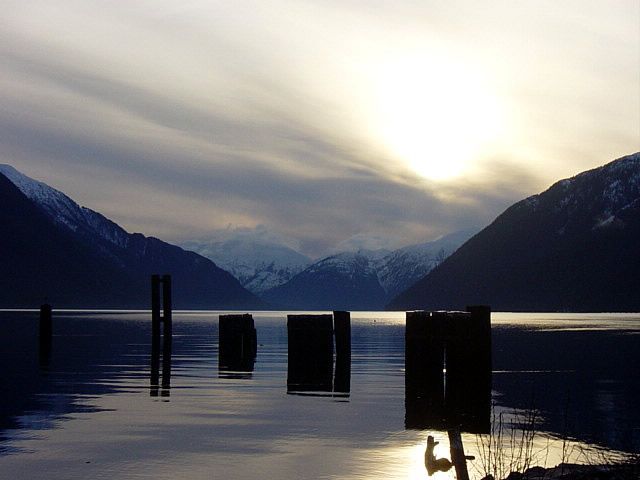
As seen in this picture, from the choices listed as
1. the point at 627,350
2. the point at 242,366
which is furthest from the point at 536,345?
the point at 242,366

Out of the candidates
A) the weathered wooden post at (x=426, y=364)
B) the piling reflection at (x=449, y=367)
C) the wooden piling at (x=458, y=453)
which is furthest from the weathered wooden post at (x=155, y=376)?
the wooden piling at (x=458, y=453)

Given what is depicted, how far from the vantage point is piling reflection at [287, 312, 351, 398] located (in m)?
44.1

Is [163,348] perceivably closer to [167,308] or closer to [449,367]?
[167,308]

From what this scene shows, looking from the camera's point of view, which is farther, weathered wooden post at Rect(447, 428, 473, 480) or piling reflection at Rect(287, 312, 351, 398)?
piling reflection at Rect(287, 312, 351, 398)

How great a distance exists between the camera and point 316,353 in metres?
48.4

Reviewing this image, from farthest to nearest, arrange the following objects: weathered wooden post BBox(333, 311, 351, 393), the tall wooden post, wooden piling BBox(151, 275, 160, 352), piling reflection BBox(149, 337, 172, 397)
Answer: the tall wooden post
wooden piling BBox(151, 275, 160, 352)
weathered wooden post BBox(333, 311, 351, 393)
piling reflection BBox(149, 337, 172, 397)

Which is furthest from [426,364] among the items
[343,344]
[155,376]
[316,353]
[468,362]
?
[343,344]

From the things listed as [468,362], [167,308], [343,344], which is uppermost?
[167,308]

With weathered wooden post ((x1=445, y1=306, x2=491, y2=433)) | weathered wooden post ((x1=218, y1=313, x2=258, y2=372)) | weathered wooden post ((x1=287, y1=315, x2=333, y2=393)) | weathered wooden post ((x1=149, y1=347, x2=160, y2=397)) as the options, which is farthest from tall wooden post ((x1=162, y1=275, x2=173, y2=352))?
weathered wooden post ((x1=445, y1=306, x2=491, y2=433))

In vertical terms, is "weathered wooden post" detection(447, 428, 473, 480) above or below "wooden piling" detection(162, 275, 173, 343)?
below

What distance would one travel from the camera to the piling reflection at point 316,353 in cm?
4409

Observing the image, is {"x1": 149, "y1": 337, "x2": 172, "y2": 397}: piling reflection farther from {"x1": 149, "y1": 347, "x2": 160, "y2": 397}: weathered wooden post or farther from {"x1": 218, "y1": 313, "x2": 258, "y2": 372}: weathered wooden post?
{"x1": 218, "y1": 313, "x2": 258, "y2": 372}: weathered wooden post

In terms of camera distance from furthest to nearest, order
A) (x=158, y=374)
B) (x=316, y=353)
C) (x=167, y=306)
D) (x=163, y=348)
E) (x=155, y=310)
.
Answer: (x=167, y=306) < (x=155, y=310) < (x=163, y=348) < (x=316, y=353) < (x=158, y=374)

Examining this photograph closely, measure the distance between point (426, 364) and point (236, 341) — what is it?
31.2 m
